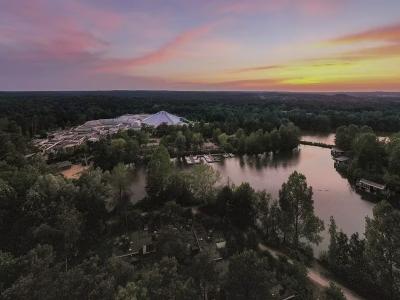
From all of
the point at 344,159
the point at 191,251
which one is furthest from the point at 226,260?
the point at 344,159

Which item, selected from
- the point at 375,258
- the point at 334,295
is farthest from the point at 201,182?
the point at 334,295

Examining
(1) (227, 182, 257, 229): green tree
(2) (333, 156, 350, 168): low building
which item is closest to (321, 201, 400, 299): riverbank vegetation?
(1) (227, 182, 257, 229): green tree

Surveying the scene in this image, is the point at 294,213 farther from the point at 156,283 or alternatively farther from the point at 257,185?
the point at 257,185

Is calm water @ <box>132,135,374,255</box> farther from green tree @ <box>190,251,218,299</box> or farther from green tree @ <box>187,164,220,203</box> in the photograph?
green tree @ <box>190,251,218,299</box>

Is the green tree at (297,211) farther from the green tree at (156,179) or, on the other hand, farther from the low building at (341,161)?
the low building at (341,161)

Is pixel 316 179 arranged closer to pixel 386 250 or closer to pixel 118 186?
pixel 386 250

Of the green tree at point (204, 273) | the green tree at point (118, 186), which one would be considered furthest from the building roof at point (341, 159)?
the green tree at point (204, 273)
